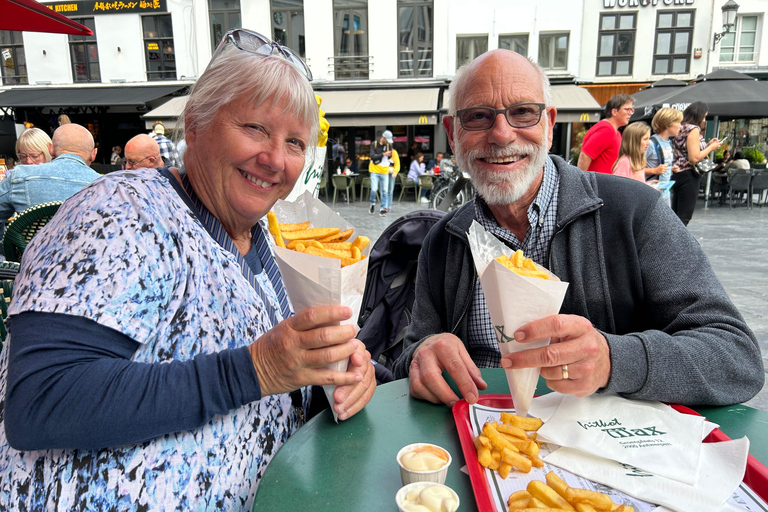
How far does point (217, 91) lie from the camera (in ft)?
5.02

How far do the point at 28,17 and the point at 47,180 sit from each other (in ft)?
4.84

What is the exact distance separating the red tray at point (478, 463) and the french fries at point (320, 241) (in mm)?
573

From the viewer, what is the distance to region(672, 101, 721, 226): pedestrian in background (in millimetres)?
8000

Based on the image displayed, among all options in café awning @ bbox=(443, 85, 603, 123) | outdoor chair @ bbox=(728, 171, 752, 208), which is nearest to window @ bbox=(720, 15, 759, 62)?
café awning @ bbox=(443, 85, 603, 123)

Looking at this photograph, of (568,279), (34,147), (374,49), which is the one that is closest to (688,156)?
(568,279)

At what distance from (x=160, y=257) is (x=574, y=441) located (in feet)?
3.81

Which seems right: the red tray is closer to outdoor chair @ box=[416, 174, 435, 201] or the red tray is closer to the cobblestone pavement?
the cobblestone pavement

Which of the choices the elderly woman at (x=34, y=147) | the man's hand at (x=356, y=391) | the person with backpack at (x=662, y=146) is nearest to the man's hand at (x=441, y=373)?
the man's hand at (x=356, y=391)

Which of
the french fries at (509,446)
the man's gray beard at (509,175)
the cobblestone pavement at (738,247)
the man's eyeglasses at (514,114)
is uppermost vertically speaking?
the man's eyeglasses at (514,114)

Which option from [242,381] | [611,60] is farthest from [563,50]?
[242,381]

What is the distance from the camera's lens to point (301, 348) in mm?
1157

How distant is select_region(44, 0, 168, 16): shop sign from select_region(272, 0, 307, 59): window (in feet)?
14.2

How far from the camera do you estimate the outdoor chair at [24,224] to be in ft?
11.2

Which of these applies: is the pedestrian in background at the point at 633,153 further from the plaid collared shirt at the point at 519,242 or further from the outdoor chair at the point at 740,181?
the outdoor chair at the point at 740,181
